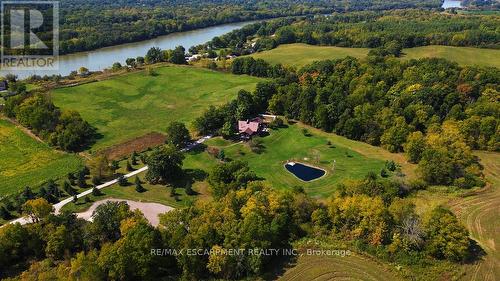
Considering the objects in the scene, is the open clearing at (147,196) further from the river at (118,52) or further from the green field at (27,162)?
the river at (118,52)

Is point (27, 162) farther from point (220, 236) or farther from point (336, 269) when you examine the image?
point (336, 269)

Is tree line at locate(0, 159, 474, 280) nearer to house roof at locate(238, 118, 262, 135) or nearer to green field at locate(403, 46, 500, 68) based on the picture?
house roof at locate(238, 118, 262, 135)

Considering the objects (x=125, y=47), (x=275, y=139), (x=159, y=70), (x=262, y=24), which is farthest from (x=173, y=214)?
(x=262, y=24)

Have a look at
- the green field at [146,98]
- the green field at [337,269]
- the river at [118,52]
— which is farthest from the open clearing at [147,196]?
the river at [118,52]

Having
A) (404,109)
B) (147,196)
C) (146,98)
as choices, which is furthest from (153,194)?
(404,109)

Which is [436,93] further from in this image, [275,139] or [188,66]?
[188,66]

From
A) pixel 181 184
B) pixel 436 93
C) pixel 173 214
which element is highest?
pixel 436 93
